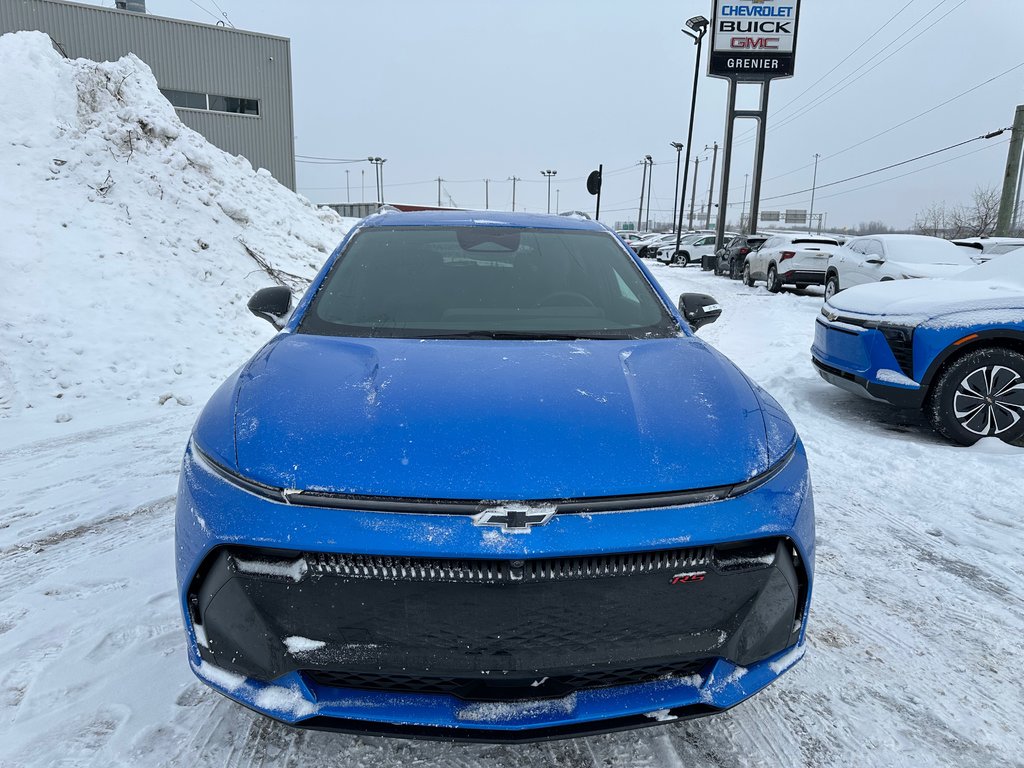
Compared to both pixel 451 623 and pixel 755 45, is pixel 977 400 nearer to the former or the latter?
pixel 451 623

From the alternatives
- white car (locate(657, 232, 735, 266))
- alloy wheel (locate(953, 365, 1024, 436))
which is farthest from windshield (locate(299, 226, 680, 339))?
white car (locate(657, 232, 735, 266))

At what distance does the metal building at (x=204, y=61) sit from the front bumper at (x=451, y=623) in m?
25.0

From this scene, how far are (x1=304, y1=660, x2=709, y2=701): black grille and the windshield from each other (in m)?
1.31

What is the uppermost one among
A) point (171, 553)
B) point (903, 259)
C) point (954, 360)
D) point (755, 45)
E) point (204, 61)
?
point (755, 45)

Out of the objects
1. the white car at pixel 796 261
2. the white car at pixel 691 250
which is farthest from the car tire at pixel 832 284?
the white car at pixel 691 250

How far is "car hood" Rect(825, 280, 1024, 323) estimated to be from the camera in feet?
16.0

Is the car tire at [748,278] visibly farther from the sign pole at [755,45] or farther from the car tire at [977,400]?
the car tire at [977,400]

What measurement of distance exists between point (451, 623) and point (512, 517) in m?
0.29

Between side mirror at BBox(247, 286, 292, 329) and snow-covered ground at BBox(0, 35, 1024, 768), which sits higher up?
side mirror at BBox(247, 286, 292, 329)

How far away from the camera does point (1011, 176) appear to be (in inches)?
894

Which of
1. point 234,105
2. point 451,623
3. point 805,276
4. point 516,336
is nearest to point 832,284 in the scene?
point 805,276

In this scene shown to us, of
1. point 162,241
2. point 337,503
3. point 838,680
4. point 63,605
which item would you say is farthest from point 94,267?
point 838,680

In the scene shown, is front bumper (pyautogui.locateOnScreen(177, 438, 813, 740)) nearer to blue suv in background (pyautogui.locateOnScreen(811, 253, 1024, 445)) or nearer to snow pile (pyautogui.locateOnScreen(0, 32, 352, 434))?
blue suv in background (pyautogui.locateOnScreen(811, 253, 1024, 445))

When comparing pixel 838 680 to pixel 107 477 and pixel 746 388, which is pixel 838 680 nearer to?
pixel 746 388
